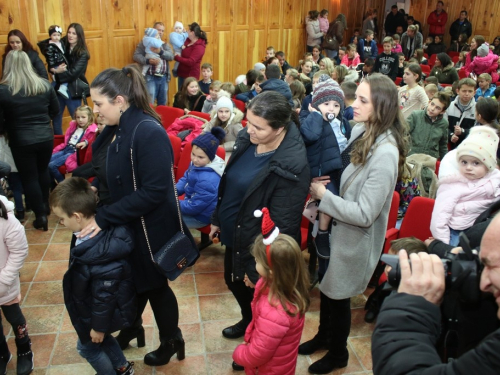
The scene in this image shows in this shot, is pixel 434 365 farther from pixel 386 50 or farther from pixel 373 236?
pixel 386 50

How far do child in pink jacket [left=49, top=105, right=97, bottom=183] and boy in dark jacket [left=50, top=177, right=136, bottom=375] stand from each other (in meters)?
2.53

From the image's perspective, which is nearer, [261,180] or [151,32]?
[261,180]

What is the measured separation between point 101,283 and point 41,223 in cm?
248

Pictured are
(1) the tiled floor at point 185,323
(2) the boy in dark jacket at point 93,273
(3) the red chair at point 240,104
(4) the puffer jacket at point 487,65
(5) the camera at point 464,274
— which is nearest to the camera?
(5) the camera at point 464,274

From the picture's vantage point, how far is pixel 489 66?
8.36 metres

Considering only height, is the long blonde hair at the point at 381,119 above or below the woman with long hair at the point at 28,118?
above

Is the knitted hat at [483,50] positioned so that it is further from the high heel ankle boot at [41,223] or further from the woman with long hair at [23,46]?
the high heel ankle boot at [41,223]

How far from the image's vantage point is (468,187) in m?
2.76

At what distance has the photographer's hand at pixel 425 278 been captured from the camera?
123 centimetres

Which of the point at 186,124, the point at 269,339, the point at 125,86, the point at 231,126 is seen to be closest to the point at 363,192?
the point at 269,339

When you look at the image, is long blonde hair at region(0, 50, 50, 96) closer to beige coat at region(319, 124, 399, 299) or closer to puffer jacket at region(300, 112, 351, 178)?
puffer jacket at region(300, 112, 351, 178)

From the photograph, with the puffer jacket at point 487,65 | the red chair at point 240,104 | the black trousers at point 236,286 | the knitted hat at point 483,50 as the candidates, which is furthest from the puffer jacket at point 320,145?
the knitted hat at point 483,50

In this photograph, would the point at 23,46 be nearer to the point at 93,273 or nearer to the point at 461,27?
the point at 93,273

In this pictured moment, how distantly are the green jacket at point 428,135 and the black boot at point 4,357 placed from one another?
12.3ft
